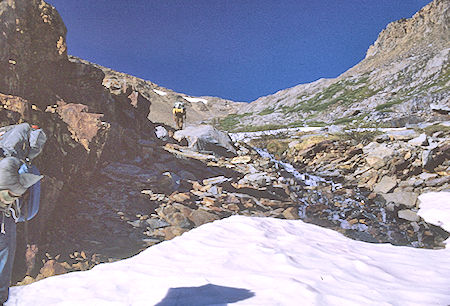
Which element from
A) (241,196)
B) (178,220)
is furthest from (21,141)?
(241,196)

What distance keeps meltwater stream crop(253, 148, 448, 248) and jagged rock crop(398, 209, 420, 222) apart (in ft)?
0.69

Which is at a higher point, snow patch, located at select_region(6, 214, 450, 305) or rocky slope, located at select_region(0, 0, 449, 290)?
rocky slope, located at select_region(0, 0, 449, 290)

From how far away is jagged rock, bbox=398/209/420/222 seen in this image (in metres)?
9.83

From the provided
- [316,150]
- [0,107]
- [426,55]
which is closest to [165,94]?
[426,55]

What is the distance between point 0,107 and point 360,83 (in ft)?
300

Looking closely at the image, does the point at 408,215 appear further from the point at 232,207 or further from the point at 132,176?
the point at 132,176

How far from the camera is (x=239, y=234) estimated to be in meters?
5.86

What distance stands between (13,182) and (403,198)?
43.6ft

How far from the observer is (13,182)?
2.23 meters

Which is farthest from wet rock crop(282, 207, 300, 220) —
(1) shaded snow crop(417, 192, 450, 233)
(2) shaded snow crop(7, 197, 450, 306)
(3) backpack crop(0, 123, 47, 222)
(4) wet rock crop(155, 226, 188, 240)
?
(3) backpack crop(0, 123, 47, 222)

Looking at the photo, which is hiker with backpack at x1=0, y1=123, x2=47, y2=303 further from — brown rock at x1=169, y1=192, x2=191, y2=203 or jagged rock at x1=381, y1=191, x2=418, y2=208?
jagged rock at x1=381, y1=191, x2=418, y2=208

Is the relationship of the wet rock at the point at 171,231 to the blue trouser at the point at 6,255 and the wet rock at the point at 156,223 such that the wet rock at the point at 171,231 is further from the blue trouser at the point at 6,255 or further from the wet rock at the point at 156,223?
the blue trouser at the point at 6,255

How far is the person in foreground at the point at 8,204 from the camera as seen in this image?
87.2 inches

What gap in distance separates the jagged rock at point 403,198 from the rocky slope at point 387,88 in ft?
62.7
